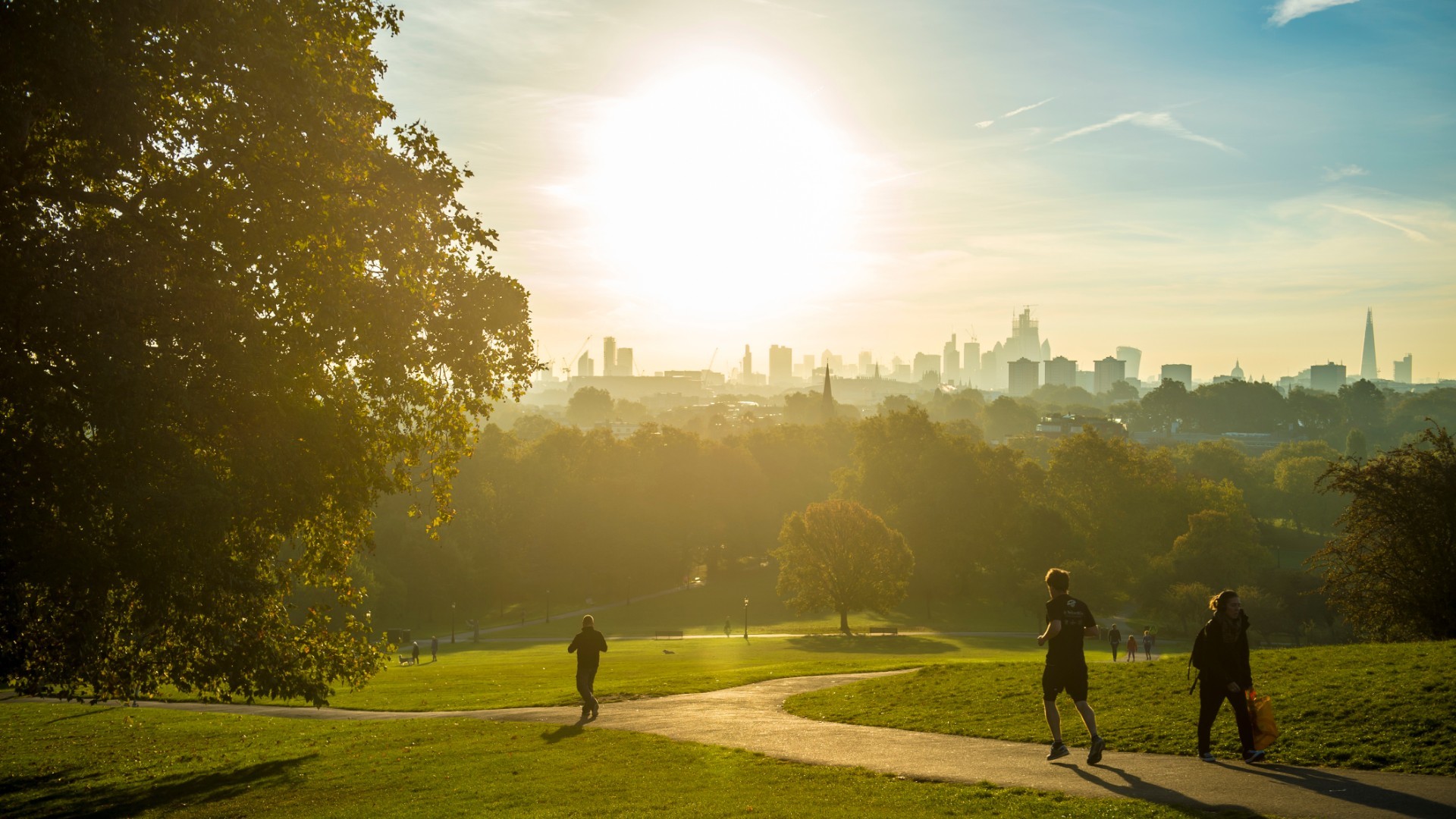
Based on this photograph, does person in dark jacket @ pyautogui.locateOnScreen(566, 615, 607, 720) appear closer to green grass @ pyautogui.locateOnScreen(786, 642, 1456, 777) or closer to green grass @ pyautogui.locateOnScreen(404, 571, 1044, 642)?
green grass @ pyautogui.locateOnScreen(786, 642, 1456, 777)

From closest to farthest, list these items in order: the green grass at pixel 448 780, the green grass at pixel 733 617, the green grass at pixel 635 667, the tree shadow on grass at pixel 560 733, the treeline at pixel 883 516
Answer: the green grass at pixel 448 780
the tree shadow on grass at pixel 560 733
the green grass at pixel 635 667
the green grass at pixel 733 617
the treeline at pixel 883 516

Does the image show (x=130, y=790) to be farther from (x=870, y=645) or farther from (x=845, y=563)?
(x=845, y=563)

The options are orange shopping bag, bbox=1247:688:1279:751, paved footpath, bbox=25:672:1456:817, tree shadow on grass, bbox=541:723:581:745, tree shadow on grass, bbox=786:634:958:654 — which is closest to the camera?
paved footpath, bbox=25:672:1456:817

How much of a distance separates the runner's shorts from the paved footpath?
94 cm

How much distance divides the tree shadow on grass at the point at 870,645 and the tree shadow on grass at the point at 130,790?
38.0 meters

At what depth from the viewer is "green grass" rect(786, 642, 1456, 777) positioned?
13484 millimetres

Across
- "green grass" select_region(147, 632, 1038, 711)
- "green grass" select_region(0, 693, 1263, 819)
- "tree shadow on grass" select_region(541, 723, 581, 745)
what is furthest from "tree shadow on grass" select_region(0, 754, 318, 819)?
"tree shadow on grass" select_region(541, 723, 581, 745)

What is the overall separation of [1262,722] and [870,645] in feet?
146

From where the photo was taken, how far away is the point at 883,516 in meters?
86.6

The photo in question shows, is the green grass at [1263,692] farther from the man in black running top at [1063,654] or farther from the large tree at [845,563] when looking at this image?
the large tree at [845,563]

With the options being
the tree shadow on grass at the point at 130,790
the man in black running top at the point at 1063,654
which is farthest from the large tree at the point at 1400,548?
the tree shadow on grass at the point at 130,790

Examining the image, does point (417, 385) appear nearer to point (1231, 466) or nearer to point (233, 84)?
point (233, 84)

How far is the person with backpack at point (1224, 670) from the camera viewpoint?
13.5m

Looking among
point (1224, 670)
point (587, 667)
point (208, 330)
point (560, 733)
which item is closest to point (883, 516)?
point (587, 667)
